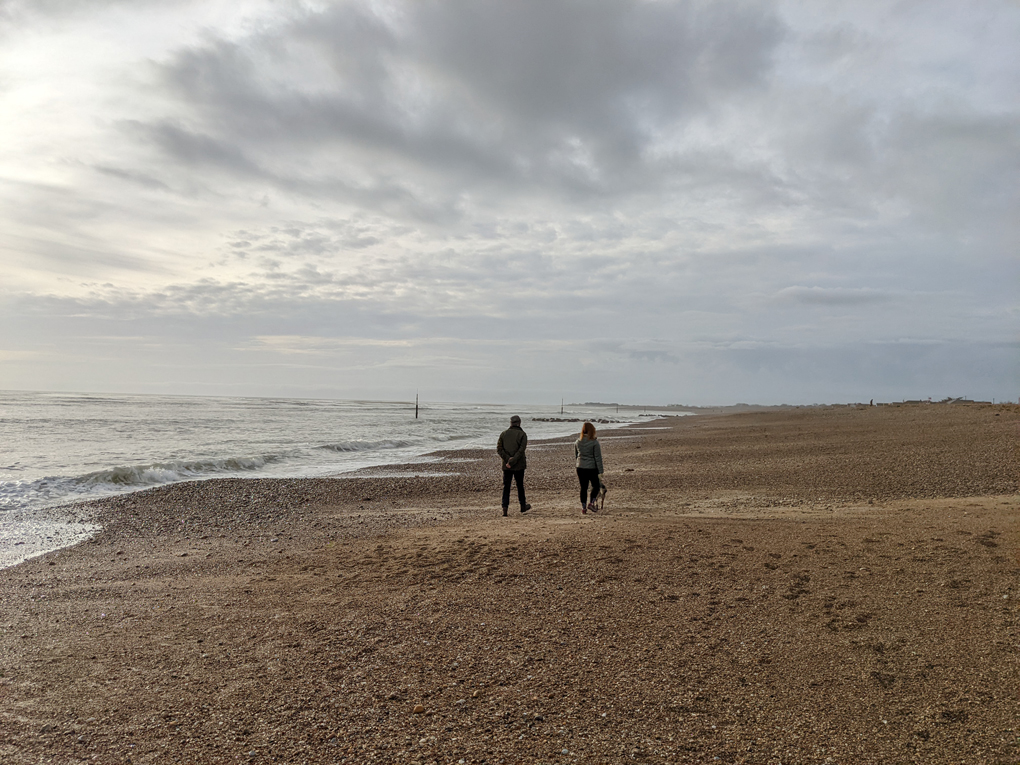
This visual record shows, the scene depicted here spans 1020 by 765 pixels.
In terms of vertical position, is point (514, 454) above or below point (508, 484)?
above

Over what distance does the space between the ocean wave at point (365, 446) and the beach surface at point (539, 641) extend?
20.1m

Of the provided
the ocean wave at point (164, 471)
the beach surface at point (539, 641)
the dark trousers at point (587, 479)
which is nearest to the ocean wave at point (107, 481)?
the ocean wave at point (164, 471)

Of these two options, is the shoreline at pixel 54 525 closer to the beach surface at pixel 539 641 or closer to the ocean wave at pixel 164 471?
the beach surface at pixel 539 641

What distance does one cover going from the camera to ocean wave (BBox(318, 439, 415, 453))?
105 ft

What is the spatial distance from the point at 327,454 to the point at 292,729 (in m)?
26.8

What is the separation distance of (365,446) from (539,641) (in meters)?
29.3

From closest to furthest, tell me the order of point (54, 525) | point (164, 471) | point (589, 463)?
point (589, 463) < point (54, 525) < point (164, 471)

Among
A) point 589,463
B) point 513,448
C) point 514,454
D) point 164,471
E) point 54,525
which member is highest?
point 513,448

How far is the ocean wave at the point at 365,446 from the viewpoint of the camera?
105ft

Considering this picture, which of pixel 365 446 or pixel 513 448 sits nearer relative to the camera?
pixel 513 448

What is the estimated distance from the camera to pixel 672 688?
15.6 ft

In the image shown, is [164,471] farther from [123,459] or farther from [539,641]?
[539,641]

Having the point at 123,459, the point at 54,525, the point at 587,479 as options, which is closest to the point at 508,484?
the point at 587,479

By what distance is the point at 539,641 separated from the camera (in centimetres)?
572
